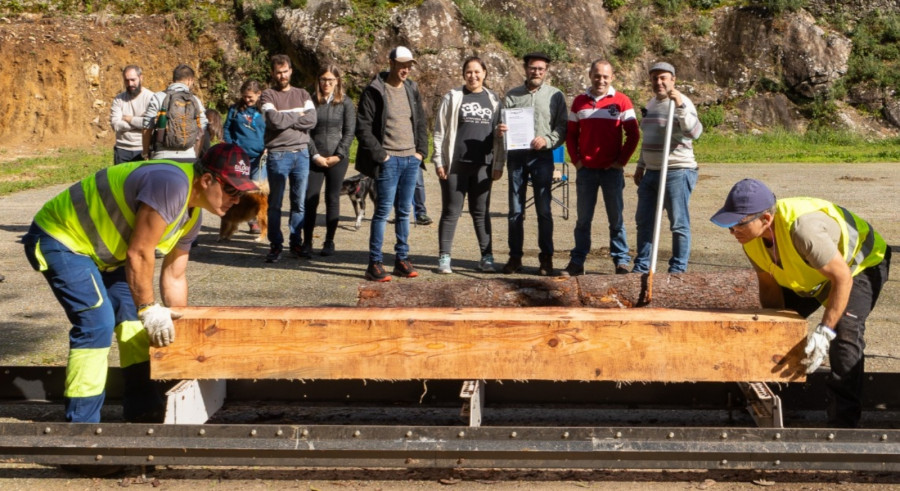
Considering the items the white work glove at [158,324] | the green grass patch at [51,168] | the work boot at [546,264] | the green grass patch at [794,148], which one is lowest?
the green grass patch at [51,168]

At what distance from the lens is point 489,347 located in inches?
179

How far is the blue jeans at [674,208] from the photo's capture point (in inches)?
312

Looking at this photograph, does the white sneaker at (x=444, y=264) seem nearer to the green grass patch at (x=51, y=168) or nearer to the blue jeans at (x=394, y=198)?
the blue jeans at (x=394, y=198)

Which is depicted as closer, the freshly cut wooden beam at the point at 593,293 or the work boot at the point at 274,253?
the freshly cut wooden beam at the point at 593,293

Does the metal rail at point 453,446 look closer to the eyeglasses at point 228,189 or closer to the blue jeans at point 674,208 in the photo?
the eyeglasses at point 228,189

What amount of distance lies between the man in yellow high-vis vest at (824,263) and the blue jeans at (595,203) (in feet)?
11.8

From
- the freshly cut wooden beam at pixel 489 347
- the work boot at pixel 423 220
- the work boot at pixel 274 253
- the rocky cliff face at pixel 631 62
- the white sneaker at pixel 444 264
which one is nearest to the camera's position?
the freshly cut wooden beam at pixel 489 347

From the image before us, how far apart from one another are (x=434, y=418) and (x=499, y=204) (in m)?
8.55

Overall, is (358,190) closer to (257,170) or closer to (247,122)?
(257,170)

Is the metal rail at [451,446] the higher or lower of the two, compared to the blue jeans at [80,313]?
lower

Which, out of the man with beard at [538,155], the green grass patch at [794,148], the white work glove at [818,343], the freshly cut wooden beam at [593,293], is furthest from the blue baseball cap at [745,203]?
the green grass patch at [794,148]

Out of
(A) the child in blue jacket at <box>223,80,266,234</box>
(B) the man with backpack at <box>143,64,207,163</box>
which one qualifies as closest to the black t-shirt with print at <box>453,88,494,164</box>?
(A) the child in blue jacket at <box>223,80,266,234</box>

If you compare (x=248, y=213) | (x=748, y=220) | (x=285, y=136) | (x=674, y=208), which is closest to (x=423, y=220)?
(x=248, y=213)

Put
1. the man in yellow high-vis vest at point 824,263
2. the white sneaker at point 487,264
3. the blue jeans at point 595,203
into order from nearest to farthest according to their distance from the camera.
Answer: the man in yellow high-vis vest at point 824,263 < the blue jeans at point 595,203 < the white sneaker at point 487,264
